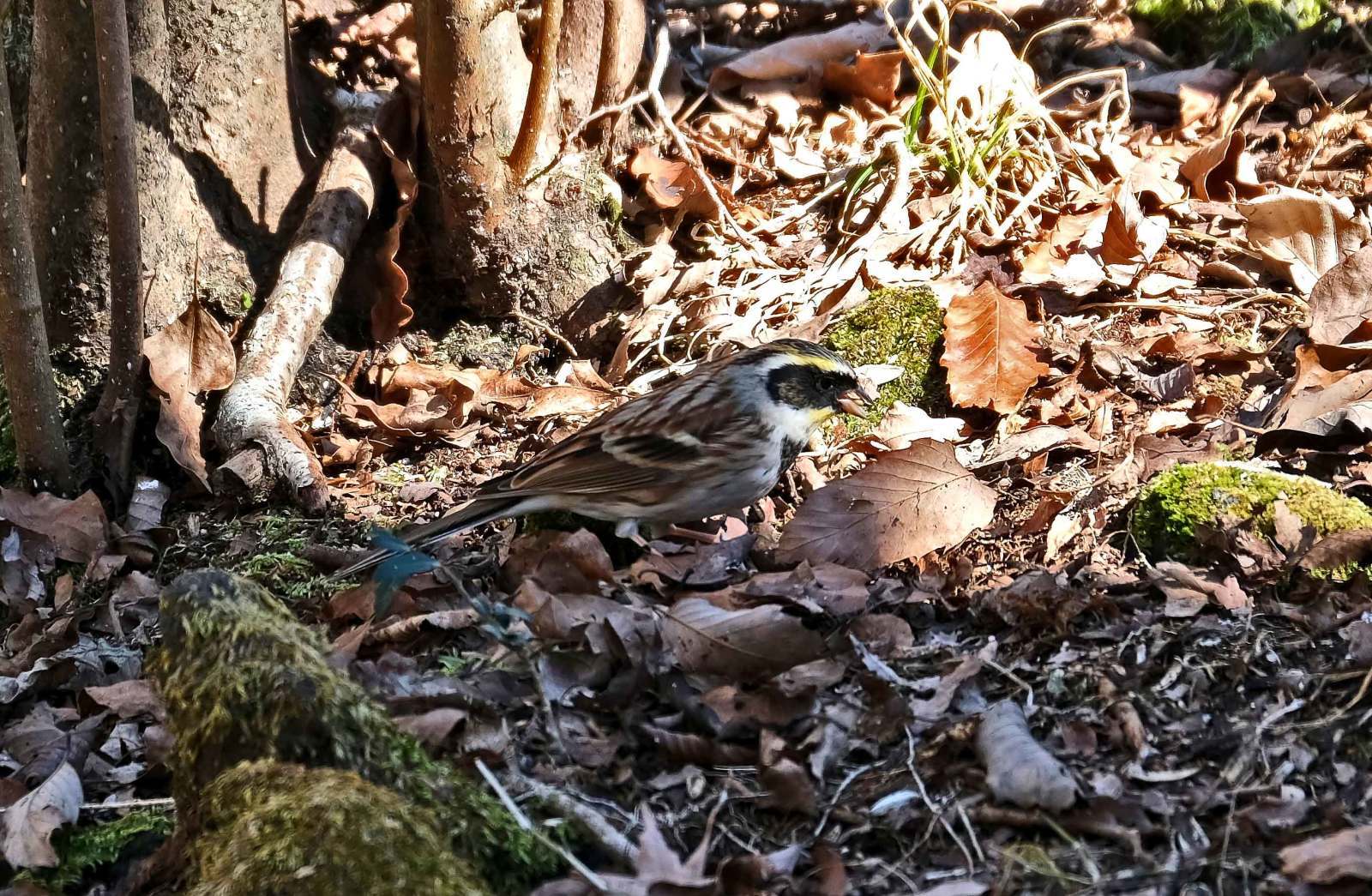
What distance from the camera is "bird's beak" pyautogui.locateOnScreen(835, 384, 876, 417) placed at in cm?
526

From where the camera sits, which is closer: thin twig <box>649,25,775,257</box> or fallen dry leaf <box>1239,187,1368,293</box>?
fallen dry leaf <box>1239,187,1368,293</box>

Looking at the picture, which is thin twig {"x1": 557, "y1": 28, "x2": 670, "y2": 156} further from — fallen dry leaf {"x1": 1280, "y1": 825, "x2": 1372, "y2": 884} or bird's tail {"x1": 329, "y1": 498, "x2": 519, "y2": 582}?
fallen dry leaf {"x1": 1280, "y1": 825, "x2": 1372, "y2": 884}

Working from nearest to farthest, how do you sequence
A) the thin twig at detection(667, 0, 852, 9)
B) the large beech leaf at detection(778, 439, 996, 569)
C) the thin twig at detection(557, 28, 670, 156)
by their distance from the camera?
1. the large beech leaf at detection(778, 439, 996, 569)
2. the thin twig at detection(557, 28, 670, 156)
3. the thin twig at detection(667, 0, 852, 9)

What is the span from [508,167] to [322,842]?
4.32m

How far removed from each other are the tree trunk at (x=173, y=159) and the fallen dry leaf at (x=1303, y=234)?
4.60 metres

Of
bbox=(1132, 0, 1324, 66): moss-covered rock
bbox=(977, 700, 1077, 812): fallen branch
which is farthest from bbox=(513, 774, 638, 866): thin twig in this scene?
bbox=(1132, 0, 1324, 66): moss-covered rock

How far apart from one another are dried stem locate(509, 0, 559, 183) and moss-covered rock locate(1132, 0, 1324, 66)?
12.5ft

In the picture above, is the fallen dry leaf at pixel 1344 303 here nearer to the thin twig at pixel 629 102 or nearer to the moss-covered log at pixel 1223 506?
the moss-covered log at pixel 1223 506

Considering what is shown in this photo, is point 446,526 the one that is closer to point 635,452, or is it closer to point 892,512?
point 635,452

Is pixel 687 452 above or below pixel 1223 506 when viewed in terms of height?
above

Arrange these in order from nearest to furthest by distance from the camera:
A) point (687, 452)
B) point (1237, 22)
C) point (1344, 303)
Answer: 1. point (687, 452)
2. point (1344, 303)
3. point (1237, 22)

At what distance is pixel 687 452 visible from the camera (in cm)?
507

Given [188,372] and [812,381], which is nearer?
[812,381]

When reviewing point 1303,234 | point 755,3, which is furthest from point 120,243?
point 1303,234
